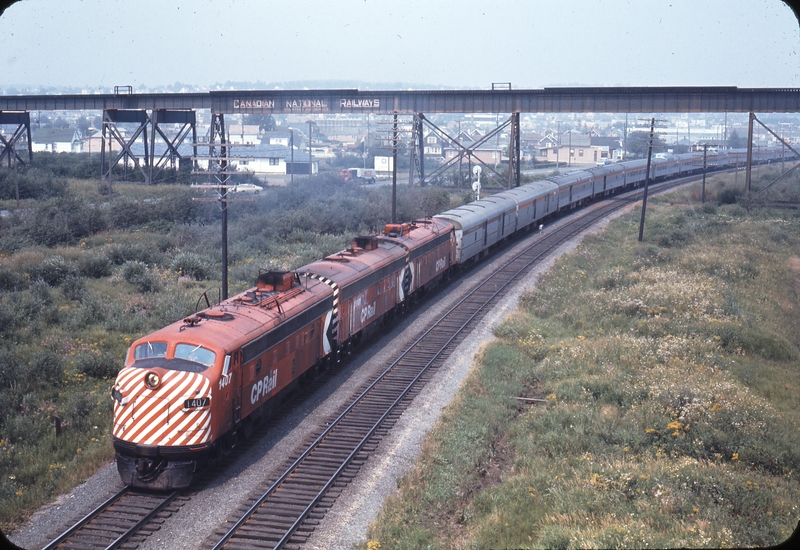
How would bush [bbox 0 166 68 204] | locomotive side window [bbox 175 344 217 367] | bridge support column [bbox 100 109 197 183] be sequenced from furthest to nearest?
bridge support column [bbox 100 109 197 183], bush [bbox 0 166 68 204], locomotive side window [bbox 175 344 217 367]

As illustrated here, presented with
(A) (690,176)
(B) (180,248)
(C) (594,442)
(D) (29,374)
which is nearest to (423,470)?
(C) (594,442)

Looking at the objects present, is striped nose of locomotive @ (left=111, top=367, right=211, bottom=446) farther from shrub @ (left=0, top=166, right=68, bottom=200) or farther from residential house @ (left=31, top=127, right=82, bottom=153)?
residential house @ (left=31, top=127, right=82, bottom=153)

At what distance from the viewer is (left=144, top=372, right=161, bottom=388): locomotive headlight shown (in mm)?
15490

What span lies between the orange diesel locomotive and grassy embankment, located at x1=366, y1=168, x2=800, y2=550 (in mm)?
4301

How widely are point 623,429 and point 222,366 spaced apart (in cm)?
978

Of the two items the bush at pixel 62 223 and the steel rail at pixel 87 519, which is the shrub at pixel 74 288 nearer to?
the bush at pixel 62 223

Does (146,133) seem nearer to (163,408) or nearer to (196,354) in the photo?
(196,354)

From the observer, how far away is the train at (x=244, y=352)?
15.5 meters

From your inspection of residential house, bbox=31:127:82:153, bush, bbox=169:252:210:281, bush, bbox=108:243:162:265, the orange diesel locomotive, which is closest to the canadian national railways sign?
bush, bbox=108:243:162:265

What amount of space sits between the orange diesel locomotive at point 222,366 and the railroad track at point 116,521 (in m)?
0.33

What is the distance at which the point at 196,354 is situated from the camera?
632 inches

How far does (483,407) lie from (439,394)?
202cm

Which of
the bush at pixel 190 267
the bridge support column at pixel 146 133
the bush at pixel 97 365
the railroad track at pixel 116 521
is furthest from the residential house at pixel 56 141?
the railroad track at pixel 116 521

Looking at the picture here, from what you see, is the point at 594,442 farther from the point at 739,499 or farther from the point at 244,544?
the point at 244,544
